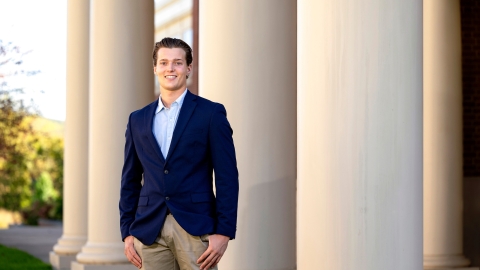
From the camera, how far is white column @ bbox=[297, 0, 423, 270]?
635 centimetres

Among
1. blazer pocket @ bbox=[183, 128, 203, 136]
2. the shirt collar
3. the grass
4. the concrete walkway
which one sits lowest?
the concrete walkway

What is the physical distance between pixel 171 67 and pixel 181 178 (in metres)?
0.76

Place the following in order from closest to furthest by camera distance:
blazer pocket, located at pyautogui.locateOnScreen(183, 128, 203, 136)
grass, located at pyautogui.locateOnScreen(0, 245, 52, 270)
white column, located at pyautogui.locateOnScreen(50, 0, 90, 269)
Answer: blazer pocket, located at pyautogui.locateOnScreen(183, 128, 203, 136)
white column, located at pyautogui.locateOnScreen(50, 0, 90, 269)
grass, located at pyautogui.locateOnScreen(0, 245, 52, 270)

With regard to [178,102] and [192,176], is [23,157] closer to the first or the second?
[178,102]

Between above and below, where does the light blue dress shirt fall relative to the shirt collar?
below

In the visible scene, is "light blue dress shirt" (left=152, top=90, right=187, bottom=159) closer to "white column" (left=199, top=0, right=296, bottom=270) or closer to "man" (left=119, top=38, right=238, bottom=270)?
"man" (left=119, top=38, right=238, bottom=270)

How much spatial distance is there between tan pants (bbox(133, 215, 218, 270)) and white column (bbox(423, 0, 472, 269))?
9.66 metres

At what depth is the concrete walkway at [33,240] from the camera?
77.5 feet

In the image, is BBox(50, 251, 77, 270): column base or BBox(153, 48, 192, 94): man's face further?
BBox(50, 251, 77, 270): column base

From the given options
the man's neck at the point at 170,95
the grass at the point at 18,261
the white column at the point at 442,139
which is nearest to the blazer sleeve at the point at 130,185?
the man's neck at the point at 170,95

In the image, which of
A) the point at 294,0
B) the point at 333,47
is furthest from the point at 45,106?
the point at 333,47

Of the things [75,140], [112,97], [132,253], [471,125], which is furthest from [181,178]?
[75,140]

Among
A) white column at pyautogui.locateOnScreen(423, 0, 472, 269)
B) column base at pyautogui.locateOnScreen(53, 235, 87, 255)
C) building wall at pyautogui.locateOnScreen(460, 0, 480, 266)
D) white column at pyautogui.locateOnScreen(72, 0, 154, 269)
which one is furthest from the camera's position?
column base at pyautogui.locateOnScreen(53, 235, 87, 255)

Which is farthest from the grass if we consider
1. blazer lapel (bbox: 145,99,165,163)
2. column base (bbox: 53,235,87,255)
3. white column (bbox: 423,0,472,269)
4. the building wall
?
blazer lapel (bbox: 145,99,165,163)
